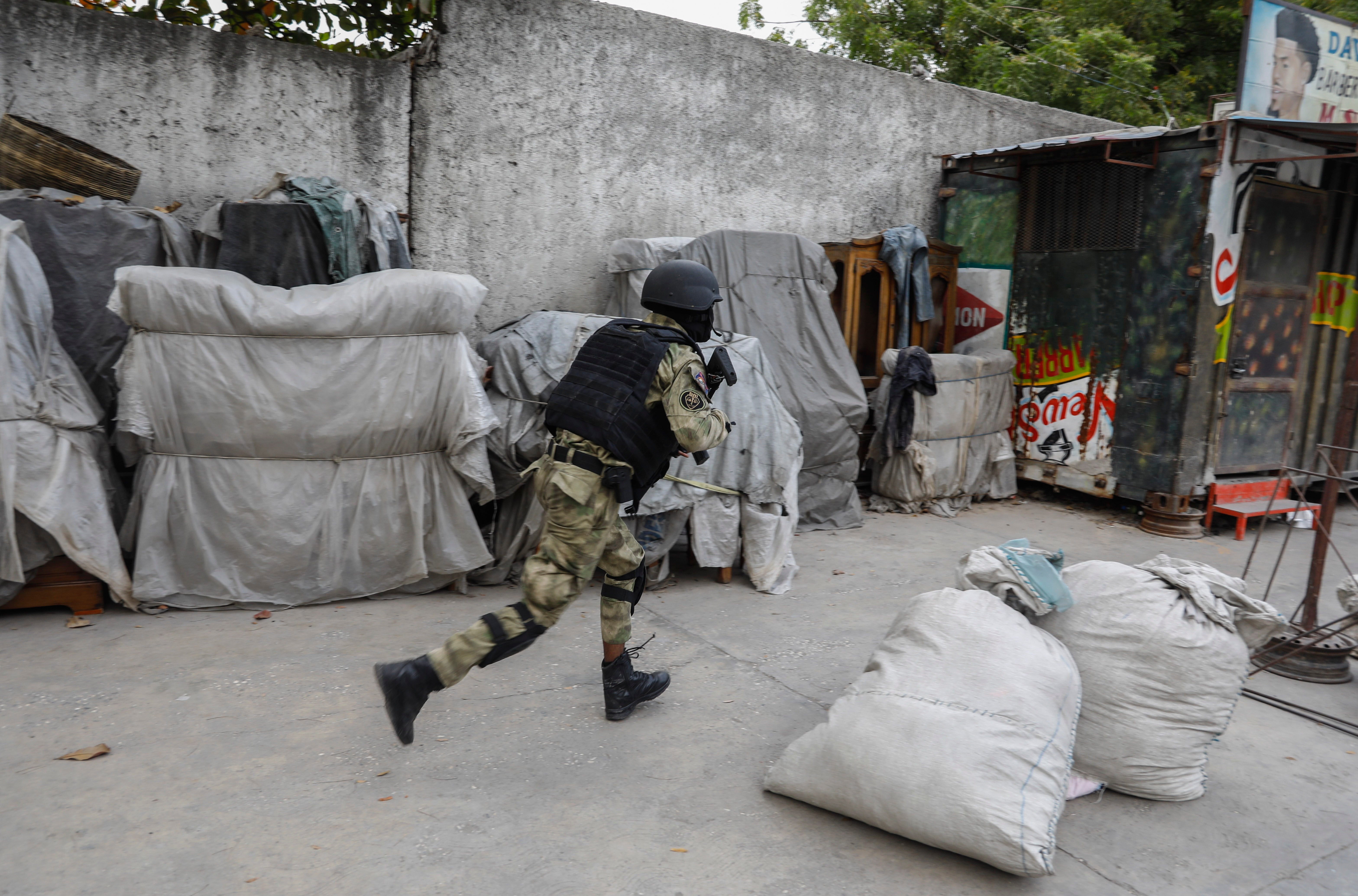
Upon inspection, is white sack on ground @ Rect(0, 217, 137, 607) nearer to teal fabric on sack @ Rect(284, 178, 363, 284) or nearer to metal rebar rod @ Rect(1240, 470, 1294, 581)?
teal fabric on sack @ Rect(284, 178, 363, 284)

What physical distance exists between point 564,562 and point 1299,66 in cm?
674

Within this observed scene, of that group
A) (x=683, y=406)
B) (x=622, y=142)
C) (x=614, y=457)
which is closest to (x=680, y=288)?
(x=683, y=406)

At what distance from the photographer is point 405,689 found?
2967mm

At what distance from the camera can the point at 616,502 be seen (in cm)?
336

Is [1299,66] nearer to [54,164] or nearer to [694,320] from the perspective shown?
[694,320]

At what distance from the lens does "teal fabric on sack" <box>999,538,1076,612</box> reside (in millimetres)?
3053

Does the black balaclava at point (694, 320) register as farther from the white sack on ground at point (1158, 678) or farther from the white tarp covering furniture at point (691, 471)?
the white sack on ground at point (1158, 678)

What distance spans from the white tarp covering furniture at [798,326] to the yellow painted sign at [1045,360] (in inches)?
A: 75.8

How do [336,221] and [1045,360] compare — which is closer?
[336,221]

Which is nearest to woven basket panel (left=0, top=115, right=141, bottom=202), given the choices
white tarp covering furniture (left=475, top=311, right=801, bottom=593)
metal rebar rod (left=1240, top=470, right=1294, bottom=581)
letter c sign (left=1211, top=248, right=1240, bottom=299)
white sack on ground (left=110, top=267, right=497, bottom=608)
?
white sack on ground (left=110, top=267, right=497, bottom=608)

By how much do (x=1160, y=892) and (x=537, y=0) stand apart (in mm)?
5650

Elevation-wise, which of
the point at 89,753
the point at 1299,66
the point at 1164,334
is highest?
the point at 1299,66

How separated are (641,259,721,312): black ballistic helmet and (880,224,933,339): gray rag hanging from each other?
12.7 ft

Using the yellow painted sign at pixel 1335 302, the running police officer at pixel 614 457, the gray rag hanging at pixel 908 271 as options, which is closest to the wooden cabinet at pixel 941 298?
the gray rag hanging at pixel 908 271
